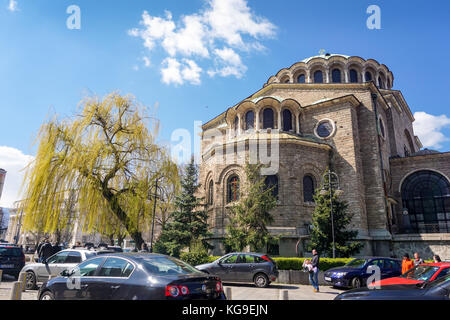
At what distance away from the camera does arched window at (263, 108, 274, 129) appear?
24656 mm

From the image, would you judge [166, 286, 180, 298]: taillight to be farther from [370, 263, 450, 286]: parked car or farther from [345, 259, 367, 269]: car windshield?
[345, 259, 367, 269]: car windshield

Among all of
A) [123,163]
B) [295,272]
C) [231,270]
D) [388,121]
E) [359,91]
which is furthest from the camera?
[388,121]

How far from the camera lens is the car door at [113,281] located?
4.90m

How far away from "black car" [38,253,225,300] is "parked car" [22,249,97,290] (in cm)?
356

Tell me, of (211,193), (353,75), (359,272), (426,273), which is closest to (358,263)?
(359,272)

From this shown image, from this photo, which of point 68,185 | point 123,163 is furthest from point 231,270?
point 68,185

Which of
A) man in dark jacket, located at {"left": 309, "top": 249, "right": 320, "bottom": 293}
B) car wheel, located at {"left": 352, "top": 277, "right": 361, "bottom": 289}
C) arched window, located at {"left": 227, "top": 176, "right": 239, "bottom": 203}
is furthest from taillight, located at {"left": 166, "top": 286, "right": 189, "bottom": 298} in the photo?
arched window, located at {"left": 227, "top": 176, "right": 239, "bottom": 203}

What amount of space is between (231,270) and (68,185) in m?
8.53

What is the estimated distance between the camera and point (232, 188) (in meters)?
21.4

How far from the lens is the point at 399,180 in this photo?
25469 mm

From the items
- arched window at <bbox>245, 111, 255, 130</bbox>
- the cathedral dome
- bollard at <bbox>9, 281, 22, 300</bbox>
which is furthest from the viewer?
the cathedral dome

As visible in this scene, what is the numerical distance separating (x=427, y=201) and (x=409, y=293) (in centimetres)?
2347

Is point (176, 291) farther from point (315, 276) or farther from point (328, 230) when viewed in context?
point (328, 230)
